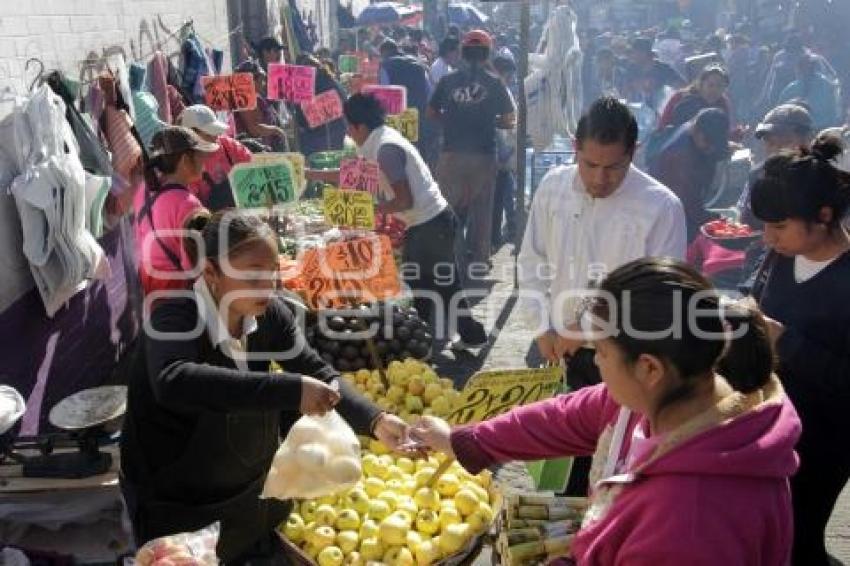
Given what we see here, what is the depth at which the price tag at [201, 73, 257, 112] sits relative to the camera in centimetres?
734

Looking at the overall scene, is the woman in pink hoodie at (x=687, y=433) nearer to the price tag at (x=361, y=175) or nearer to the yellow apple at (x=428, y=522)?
the yellow apple at (x=428, y=522)

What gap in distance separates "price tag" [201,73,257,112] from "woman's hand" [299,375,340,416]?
5410 mm

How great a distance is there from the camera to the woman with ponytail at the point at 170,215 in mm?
4445

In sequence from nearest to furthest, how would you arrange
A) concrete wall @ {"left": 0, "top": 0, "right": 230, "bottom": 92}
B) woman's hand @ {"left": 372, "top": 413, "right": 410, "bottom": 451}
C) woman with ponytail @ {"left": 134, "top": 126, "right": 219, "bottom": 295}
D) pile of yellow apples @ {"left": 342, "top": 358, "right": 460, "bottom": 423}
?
woman's hand @ {"left": 372, "top": 413, "right": 410, "bottom": 451} < pile of yellow apples @ {"left": 342, "top": 358, "right": 460, "bottom": 423} < woman with ponytail @ {"left": 134, "top": 126, "right": 219, "bottom": 295} < concrete wall @ {"left": 0, "top": 0, "right": 230, "bottom": 92}

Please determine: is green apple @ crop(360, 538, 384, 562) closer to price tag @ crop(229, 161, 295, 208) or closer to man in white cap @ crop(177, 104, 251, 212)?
price tag @ crop(229, 161, 295, 208)

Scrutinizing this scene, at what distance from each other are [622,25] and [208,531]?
22647mm

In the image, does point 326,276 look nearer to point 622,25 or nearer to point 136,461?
point 136,461

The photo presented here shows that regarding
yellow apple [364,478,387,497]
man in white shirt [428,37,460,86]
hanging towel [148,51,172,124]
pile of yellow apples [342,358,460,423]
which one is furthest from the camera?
man in white shirt [428,37,460,86]

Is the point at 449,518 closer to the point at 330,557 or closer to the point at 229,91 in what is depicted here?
the point at 330,557

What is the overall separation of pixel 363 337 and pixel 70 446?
1.88 m

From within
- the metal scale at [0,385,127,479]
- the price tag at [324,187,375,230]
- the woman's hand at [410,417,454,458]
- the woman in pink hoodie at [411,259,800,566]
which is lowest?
the metal scale at [0,385,127,479]

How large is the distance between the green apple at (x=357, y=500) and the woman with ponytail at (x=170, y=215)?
1.73 meters

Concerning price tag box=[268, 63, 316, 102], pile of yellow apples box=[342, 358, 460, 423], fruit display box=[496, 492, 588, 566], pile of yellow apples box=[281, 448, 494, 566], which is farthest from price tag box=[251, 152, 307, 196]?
fruit display box=[496, 492, 588, 566]

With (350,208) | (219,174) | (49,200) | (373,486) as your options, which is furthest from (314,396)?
(219,174)
